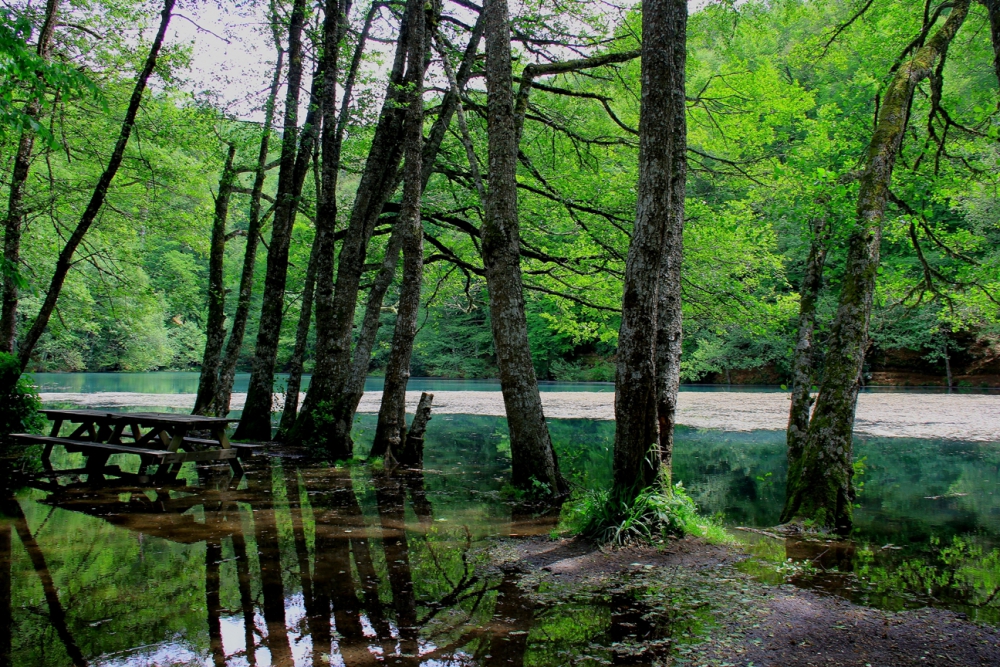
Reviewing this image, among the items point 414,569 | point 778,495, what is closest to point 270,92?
point 414,569

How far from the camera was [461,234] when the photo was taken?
16156 mm

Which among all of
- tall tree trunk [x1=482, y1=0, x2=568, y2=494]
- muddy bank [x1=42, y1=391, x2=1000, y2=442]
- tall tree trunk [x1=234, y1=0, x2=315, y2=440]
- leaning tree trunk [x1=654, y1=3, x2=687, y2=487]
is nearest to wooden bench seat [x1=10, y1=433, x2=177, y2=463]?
tall tree trunk [x1=234, y1=0, x2=315, y2=440]

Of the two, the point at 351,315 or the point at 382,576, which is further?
the point at 351,315

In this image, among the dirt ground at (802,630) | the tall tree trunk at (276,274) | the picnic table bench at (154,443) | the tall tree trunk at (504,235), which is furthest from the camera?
the tall tree trunk at (276,274)

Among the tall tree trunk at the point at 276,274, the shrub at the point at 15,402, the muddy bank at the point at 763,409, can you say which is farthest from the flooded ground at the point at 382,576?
the muddy bank at the point at 763,409

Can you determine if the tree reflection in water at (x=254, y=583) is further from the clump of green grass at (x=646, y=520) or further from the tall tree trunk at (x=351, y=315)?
the tall tree trunk at (x=351, y=315)

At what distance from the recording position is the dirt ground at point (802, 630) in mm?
2898

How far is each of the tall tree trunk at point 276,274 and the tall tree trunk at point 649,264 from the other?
8.25 meters

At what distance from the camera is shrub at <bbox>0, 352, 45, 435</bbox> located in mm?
9766

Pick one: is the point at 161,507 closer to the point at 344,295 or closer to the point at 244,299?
the point at 344,295

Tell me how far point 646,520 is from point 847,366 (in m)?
2.58

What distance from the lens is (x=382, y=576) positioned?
4.20m

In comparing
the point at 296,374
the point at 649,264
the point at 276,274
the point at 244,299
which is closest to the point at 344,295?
the point at 296,374

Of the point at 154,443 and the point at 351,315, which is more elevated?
the point at 351,315
